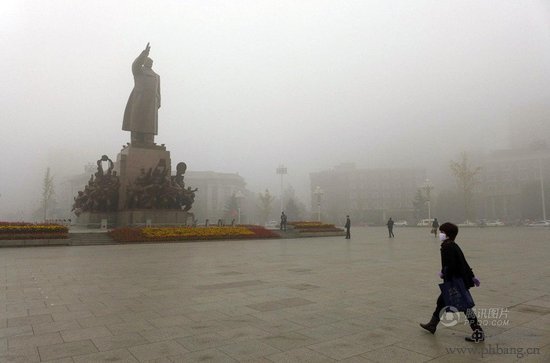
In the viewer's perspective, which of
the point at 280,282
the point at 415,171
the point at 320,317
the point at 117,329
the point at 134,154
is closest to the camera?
the point at 117,329

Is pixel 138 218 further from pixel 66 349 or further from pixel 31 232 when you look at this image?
pixel 66 349

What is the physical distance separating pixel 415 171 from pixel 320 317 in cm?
10250

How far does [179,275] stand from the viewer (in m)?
9.27

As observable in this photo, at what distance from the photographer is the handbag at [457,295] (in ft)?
14.1

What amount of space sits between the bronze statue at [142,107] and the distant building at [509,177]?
74.4 meters

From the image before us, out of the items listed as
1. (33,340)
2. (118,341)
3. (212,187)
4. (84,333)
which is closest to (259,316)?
(118,341)

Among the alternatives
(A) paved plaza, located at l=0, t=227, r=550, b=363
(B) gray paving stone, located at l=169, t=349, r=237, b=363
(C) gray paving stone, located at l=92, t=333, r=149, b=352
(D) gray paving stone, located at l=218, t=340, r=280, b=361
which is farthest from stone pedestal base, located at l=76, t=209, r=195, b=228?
(B) gray paving stone, located at l=169, t=349, r=237, b=363

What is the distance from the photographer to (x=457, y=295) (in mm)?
4371

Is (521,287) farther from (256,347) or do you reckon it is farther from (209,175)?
(209,175)

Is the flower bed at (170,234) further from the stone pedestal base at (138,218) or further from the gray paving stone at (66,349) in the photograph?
the gray paving stone at (66,349)

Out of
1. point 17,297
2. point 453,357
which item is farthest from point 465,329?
point 17,297

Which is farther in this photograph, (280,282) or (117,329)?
(280,282)

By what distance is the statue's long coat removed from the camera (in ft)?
103

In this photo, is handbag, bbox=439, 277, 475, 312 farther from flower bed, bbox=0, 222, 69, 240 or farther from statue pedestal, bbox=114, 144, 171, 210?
statue pedestal, bbox=114, 144, 171, 210
